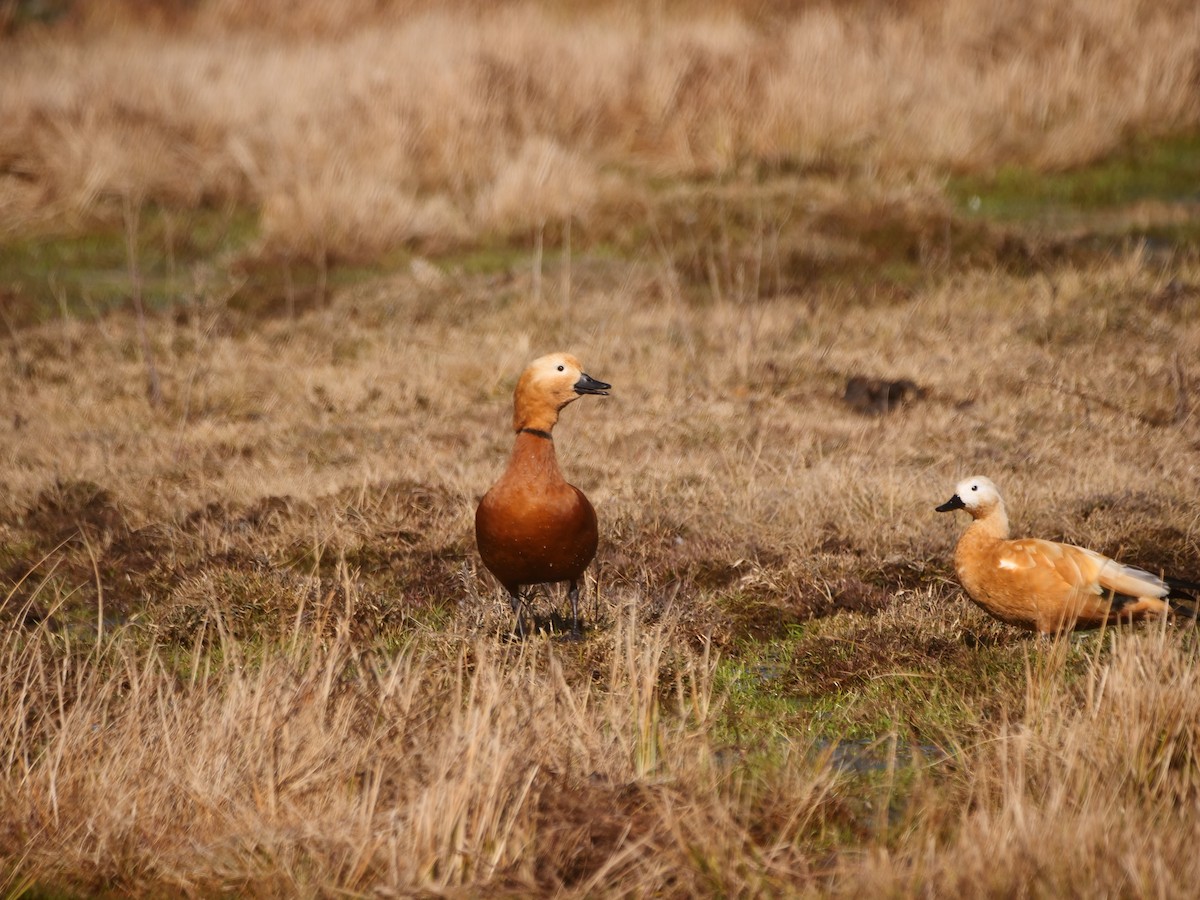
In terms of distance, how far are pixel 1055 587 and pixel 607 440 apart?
12.1 feet

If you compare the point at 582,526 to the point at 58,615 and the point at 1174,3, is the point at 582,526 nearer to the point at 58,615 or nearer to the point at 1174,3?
the point at 58,615

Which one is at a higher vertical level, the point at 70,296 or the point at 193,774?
the point at 193,774

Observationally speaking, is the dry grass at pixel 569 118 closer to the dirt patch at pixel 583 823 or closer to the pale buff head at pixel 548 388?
the pale buff head at pixel 548 388

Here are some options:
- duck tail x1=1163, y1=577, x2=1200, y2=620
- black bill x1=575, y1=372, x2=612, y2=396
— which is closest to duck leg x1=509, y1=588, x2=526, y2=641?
black bill x1=575, y1=372, x2=612, y2=396

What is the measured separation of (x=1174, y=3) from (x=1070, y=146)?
347 cm

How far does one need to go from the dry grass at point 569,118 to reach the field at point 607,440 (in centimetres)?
6

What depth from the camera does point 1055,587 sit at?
486 centimetres

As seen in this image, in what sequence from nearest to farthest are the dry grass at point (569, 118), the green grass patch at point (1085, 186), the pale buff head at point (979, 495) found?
the pale buff head at point (979, 495) → the dry grass at point (569, 118) → the green grass patch at point (1085, 186)

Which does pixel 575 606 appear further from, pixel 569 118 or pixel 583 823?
pixel 569 118

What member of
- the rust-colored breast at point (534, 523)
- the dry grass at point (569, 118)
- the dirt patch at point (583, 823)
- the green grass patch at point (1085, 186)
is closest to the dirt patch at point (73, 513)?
the rust-colored breast at point (534, 523)

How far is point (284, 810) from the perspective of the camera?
13.1ft

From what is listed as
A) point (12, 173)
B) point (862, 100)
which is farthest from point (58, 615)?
point (862, 100)

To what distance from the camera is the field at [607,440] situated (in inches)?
155

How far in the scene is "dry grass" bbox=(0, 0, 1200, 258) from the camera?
1318 centimetres
